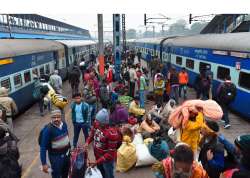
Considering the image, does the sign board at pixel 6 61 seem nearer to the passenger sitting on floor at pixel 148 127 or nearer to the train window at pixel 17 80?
the train window at pixel 17 80

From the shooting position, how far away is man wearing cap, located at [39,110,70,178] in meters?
4.84

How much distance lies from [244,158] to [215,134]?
4.63 feet

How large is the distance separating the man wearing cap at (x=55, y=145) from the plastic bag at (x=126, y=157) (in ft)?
5.41

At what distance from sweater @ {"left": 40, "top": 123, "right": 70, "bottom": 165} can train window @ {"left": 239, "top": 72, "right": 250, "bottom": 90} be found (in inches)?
271

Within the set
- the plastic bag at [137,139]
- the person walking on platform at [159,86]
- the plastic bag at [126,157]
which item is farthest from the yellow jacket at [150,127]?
the person walking on platform at [159,86]

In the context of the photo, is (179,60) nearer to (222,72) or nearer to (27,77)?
(222,72)

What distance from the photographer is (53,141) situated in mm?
4934

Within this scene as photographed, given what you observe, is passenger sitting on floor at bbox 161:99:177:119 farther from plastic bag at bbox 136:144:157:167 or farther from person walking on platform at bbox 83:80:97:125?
person walking on platform at bbox 83:80:97:125

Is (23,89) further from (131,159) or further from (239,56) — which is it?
(239,56)

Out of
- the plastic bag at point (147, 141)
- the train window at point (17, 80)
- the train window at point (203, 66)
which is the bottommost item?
the plastic bag at point (147, 141)

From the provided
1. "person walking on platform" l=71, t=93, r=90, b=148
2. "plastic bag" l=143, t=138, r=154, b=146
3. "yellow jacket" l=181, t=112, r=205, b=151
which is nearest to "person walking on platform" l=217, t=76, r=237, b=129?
"plastic bag" l=143, t=138, r=154, b=146

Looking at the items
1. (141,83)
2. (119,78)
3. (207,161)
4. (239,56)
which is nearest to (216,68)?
(239,56)

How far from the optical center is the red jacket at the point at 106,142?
473cm

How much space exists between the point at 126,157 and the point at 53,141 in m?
2.14
